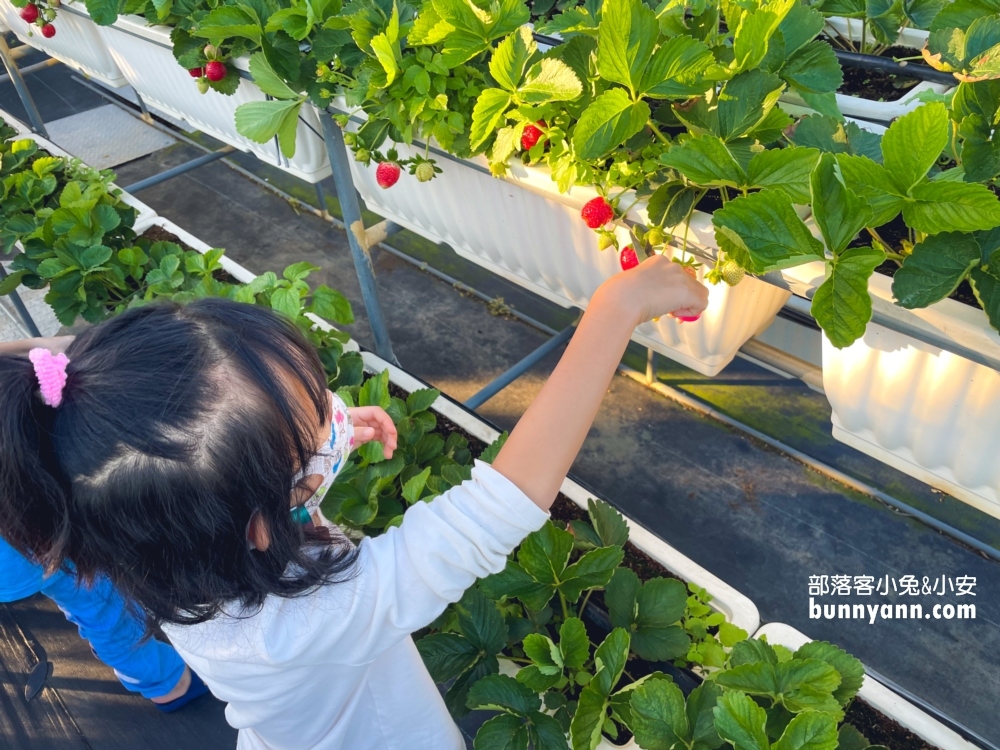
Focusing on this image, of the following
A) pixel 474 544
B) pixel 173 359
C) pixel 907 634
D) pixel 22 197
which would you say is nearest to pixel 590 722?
pixel 474 544

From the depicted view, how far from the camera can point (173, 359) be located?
0.65m

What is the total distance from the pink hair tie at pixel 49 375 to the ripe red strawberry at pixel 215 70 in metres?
0.71

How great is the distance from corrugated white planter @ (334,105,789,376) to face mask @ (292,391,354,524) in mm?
343

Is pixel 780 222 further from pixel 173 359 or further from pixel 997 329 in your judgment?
pixel 173 359

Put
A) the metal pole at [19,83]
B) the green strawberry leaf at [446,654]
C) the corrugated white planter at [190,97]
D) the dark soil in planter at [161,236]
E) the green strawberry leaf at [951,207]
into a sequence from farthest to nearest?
the metal pole at [19,83] < the dark soil in planter at [161,236] < the corrugated white planter at [190,97] < the green strawberry leaf at [446,654] < the green strawberry leaf at [951,207]

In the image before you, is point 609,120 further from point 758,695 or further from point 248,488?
point 758,695

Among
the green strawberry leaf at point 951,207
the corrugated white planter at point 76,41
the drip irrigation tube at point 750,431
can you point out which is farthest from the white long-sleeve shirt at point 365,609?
the corrugated white planter at point 76,41

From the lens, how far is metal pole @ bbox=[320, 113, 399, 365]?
1.18m

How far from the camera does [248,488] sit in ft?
2.19

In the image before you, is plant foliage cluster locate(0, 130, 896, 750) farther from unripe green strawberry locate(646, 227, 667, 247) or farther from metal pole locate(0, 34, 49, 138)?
metal pole locate(0, 34, 49, 138)

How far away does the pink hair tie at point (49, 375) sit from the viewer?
62 cm

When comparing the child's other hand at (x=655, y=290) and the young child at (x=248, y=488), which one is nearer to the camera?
the young child at (x=248, y=488)

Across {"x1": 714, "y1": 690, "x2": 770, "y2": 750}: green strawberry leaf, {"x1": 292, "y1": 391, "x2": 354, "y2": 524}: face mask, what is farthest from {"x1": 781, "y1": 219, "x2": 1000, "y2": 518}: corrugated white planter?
{"x1": 292, "y1": 391, "x2": 354, "y2": 524}: face mask

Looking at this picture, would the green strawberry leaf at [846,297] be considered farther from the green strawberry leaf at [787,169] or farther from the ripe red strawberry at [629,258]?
the ripe red strawberry at [629,258]
